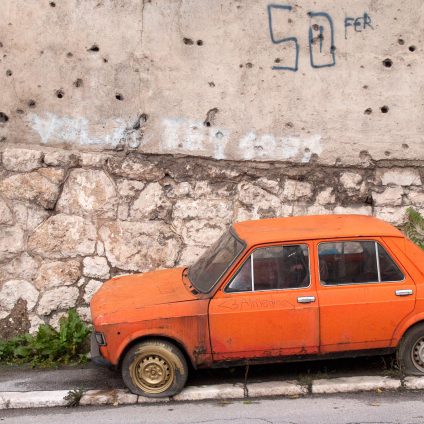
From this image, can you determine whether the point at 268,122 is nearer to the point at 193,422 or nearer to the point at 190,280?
the point at 190,280

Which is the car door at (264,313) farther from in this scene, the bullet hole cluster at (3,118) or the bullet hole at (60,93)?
the bullet hole cluster at (3,118)

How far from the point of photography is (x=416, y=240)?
7559 millimetres

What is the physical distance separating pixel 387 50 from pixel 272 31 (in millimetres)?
1309

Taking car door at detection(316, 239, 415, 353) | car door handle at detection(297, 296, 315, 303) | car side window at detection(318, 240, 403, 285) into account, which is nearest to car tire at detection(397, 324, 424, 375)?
car door at detection(316, 239, 415, 353)

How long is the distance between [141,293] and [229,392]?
1.13 meters

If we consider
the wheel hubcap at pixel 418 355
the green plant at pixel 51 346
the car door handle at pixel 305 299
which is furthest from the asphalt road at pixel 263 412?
the green plant at pixel 51 346

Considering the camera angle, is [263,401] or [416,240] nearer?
[263,401]

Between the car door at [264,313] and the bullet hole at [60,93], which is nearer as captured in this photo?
the car door at [264,313]

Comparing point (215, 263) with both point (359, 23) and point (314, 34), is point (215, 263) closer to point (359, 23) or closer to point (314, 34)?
point (314, 34)

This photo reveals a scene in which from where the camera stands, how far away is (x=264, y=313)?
18.0 ft

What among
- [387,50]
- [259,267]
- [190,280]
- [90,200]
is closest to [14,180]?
[90,200]

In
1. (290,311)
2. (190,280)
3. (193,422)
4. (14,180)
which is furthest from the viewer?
(14,180)

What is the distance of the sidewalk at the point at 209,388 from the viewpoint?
5.65 m

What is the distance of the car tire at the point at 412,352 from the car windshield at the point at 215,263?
1598mm
